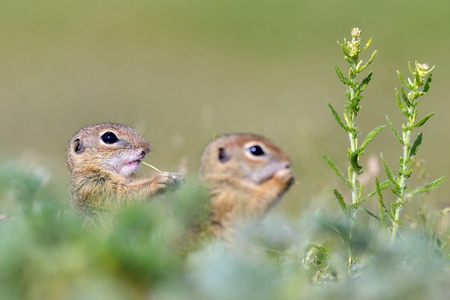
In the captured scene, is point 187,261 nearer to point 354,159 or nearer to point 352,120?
point 354,159

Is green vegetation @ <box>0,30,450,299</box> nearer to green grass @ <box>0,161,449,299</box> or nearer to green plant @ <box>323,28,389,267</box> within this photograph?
green grass @ <box>0,161,449,299</box>

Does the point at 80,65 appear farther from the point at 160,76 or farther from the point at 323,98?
the point at 323,98

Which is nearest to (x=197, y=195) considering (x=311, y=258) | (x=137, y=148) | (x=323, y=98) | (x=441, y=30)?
(x=311, y=258)

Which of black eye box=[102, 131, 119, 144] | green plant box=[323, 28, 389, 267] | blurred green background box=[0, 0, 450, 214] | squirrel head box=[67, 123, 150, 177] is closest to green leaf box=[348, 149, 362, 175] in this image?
green plant box=[323, 28, 389, 267]

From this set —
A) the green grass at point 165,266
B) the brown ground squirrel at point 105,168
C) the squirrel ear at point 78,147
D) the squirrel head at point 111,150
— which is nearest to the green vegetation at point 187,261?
the green grass at point 165,266

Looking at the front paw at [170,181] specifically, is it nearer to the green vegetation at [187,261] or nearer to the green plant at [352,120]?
the green vegetation at [187,261]

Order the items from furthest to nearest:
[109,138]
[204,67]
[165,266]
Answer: [204,67] < [109,138] < [165,266]

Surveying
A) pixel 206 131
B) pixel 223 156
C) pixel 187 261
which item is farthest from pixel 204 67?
pixel 187 261
